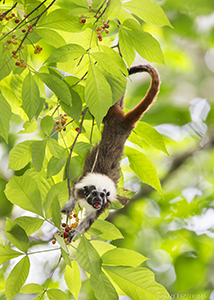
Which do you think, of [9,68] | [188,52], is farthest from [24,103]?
[188,52]

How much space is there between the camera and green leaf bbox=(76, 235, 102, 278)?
0.99 m

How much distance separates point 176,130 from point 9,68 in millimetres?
3275

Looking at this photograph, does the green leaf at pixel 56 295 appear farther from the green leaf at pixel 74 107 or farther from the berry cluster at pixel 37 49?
the berry cluster at pixel 37 49

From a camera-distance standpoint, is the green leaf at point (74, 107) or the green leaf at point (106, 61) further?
the green leaf at point (74, 107)

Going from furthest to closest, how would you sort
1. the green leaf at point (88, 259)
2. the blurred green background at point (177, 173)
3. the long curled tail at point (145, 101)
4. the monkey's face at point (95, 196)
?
the blurred green background at point (177, 173) < the long curled tail at point (145, 101) < the monkey's face at point (95, 196) < the green leaf at point (88, 259)

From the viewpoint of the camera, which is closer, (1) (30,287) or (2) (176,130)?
(1) (30,287)

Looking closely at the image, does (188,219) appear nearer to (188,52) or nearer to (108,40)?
(188,52)

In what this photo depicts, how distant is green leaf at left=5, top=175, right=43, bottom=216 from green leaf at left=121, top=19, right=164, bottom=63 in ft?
2.21

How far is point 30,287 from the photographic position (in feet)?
3.62

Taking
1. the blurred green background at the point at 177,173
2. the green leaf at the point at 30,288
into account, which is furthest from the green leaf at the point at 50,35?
the blurred green background at the point at 177,173

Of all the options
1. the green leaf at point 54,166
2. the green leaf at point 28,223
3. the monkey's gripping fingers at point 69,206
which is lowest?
the monkey's gripping fingers at point 69,206

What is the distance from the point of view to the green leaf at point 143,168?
4.58 ft

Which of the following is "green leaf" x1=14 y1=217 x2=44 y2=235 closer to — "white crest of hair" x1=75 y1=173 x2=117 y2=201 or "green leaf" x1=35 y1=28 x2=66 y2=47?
"white crest of hair" x1=75 y1=173 x2=117 y2=201

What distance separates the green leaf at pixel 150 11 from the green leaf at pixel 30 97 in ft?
1.58
